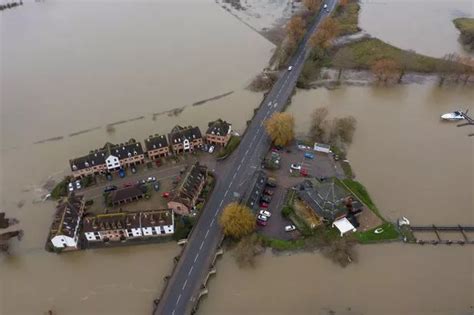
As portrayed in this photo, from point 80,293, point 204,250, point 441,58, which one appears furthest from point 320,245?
point 441,58

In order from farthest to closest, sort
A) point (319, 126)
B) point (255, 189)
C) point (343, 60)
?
point (343, 60) < point (319, 126) < point (255, 189)

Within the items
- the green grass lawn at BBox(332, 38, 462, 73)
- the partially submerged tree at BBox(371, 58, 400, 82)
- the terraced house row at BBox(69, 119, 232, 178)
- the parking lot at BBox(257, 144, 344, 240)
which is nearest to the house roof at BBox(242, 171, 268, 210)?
the parking lot at BBox(257, 144, 344, 240)

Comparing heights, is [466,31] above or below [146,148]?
above

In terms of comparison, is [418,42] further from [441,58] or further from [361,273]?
[361,273]

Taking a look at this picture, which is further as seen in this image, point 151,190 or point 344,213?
point 151,190

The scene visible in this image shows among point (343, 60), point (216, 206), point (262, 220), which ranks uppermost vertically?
point (343, 60)

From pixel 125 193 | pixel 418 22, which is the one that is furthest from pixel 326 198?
pixel 418 22

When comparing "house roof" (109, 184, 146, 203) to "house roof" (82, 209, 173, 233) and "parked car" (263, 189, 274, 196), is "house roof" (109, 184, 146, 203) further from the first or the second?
"parked car" (263, 189, 274, 196)

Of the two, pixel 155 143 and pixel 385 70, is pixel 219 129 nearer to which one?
pixel 155 143
